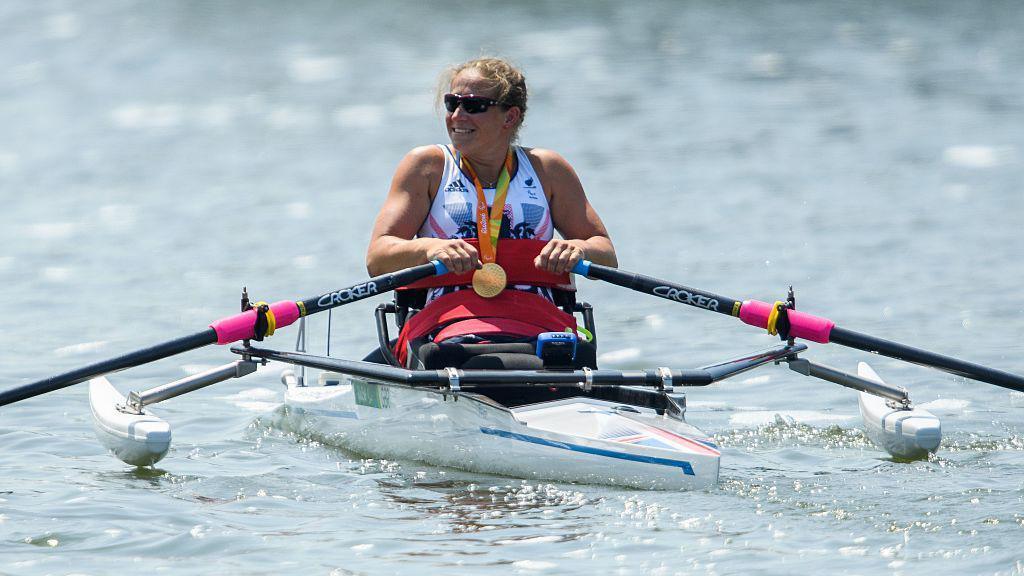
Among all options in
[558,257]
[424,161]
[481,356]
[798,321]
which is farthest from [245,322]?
[798,321]

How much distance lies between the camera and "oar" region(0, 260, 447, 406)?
20.0ft

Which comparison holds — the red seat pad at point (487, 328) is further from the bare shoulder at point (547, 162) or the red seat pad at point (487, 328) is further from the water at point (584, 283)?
the bare shoulder at point (547, 162)

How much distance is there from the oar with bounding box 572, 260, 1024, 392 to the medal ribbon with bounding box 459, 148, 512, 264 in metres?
0.40

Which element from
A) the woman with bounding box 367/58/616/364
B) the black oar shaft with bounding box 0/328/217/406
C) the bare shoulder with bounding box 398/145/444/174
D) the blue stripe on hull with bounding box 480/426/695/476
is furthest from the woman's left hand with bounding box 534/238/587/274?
the black oar shaft with bounding box 0/328/217/406

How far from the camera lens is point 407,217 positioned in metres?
6.56

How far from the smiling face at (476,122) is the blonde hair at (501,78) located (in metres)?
0.03

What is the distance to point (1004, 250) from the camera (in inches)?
508

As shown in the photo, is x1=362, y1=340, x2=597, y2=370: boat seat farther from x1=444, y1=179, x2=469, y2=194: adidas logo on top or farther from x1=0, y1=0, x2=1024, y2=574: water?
x1=444, y1=179, x2=469, y2=194: adidas logo on top

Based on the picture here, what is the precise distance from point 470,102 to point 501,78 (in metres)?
0.22

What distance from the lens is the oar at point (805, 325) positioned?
6.19 m

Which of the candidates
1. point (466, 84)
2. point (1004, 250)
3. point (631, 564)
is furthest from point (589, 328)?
point (1004, 250)

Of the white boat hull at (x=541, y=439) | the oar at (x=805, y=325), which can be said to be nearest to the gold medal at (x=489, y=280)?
the oar at (x=805, y=325)

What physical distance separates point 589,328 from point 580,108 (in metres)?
12.8

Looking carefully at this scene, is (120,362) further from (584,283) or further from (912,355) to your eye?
(584,283)
